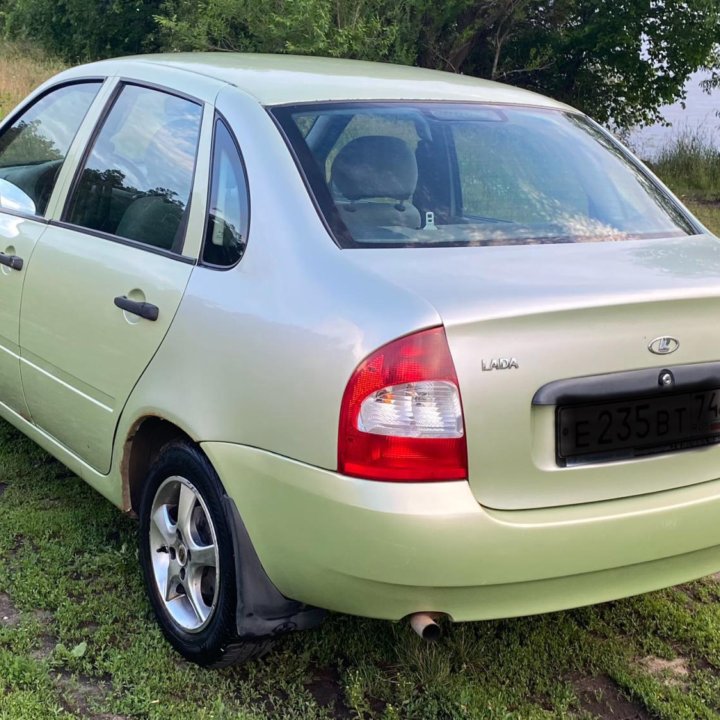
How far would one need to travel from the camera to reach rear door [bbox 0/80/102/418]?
3.57m

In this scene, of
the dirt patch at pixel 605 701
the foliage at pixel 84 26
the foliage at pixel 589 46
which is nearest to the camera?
the dirt patch at pixel 605 701

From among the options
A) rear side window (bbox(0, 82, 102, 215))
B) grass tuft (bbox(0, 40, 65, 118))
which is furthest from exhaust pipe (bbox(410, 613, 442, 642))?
grass tuft (bbox(0, 40, 65, 118))

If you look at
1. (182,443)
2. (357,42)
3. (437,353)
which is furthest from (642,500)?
(357,42)

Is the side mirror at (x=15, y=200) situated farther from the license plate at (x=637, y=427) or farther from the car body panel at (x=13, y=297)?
the license plate at (x=637, y=427)

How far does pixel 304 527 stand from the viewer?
2.25 metres

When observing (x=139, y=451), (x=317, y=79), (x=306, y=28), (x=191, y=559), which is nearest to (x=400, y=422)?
(x=191, y=559)

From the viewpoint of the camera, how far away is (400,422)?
2162 mm

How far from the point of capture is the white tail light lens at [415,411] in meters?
2.13

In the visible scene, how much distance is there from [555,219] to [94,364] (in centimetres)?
153

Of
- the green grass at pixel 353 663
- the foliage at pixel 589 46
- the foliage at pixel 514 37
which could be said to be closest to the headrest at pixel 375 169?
the green grass at pixel 353 663

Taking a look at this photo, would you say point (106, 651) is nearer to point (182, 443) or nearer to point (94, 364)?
point (182, 443)

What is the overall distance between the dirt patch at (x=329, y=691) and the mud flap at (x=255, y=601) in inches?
11.8

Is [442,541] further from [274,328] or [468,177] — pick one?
[468,177]

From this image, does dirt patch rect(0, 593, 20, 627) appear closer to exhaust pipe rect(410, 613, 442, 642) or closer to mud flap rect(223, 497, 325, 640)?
mud flap rect(223, 497, 325, 640)
